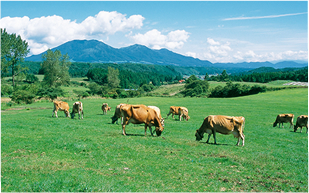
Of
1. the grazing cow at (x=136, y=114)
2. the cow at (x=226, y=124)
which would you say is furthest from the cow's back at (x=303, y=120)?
the grazing cow at (x=136, y=114)

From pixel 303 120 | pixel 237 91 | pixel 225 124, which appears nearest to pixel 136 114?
pixel 225 124

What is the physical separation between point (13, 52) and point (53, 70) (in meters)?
15.9

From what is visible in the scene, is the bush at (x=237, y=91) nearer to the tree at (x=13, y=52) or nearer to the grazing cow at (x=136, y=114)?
the tree at (x=13, y=52)

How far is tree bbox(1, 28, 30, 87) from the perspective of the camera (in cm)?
7524

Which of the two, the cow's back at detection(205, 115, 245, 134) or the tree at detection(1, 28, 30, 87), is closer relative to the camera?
the cow's back at detection(205, 115, 245, 134)

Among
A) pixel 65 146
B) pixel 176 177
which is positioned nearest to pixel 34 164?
pixel 65 146

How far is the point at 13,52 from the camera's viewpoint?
81.1 m

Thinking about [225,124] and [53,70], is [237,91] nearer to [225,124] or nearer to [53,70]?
[53,70]

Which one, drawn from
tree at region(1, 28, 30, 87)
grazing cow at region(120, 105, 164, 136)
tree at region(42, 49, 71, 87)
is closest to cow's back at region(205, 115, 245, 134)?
grazing cow at region(120, 105, 164, 136)

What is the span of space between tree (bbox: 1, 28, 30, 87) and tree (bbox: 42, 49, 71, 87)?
33.6ft

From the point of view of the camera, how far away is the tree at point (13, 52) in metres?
75.2

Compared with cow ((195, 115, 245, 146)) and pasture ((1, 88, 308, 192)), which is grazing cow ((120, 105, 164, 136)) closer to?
pasture ((1, 88, 308, 192))

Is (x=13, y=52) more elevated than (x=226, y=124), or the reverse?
(x=13, y=52)

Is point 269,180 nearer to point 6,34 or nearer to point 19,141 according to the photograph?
point 19,141
